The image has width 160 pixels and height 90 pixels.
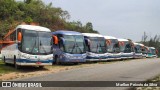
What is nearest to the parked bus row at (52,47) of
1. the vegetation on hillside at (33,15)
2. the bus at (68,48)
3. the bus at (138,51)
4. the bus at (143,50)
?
the bus at (68,48)

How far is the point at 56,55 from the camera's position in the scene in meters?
32.1

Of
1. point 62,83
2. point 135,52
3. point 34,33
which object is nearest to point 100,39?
point 34,33

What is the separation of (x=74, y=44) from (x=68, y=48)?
0.84 m

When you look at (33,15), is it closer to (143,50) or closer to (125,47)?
(143,50)

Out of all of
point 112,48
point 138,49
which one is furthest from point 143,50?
point 112,48

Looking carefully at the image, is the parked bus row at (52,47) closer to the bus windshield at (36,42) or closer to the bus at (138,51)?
the bus windshield at (36,42)

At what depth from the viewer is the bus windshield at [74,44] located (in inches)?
1235

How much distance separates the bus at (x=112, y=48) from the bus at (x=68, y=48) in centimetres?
920

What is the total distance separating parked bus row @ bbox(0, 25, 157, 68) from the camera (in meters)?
24.8

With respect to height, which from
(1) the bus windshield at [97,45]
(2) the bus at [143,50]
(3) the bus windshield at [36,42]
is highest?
(3) the bus windshield at [36,42]

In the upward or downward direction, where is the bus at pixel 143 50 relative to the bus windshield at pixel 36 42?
downward

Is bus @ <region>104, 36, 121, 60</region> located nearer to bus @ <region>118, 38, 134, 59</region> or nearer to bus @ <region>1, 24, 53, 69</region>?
bus @ <region>118, 38, 134, 59</region>

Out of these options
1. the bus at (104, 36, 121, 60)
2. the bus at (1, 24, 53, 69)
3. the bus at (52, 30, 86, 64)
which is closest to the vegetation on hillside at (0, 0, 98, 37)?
the bus at (104, 36, 121, 60)

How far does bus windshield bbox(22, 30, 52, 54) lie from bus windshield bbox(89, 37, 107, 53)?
37.0ft
